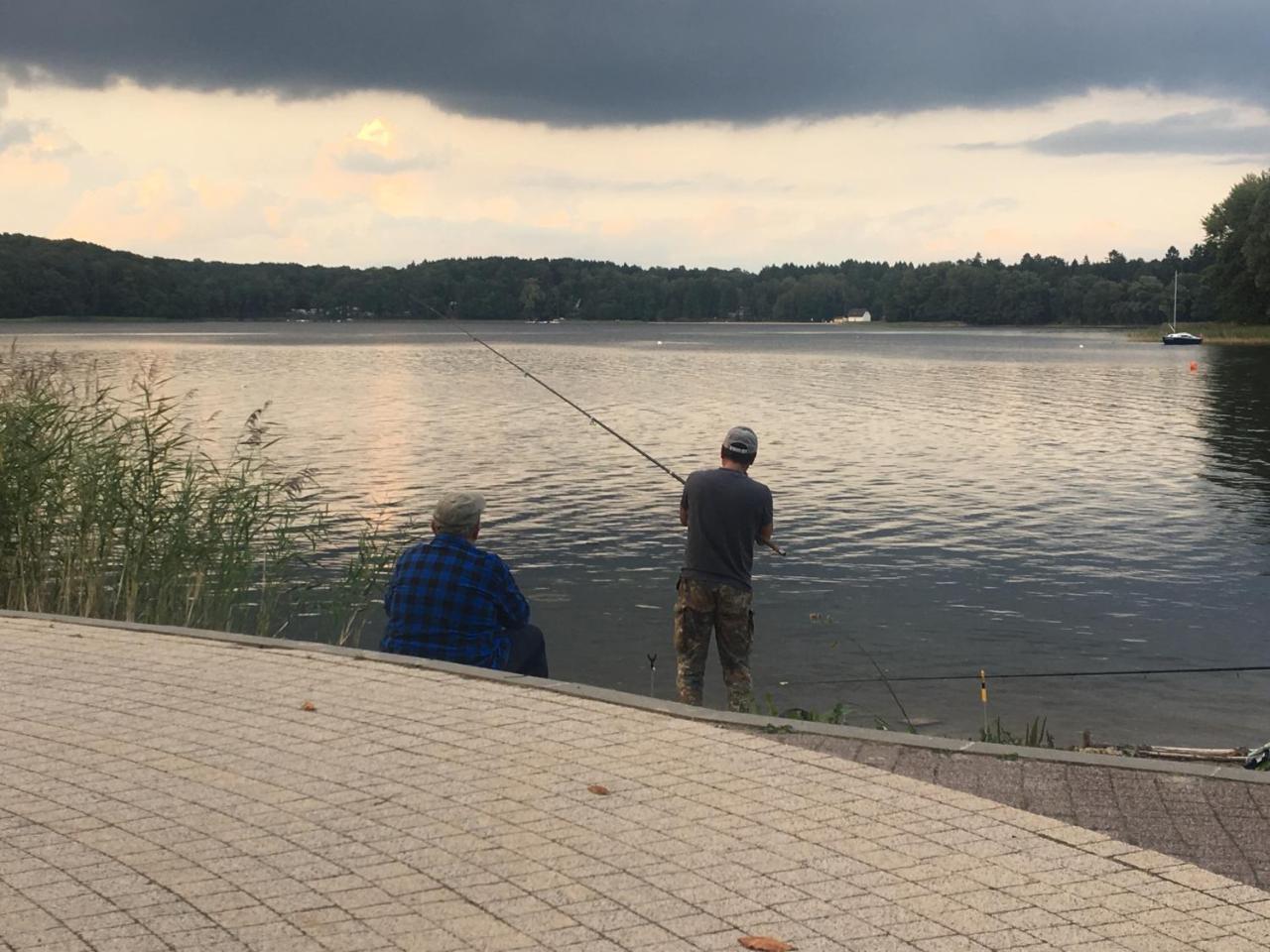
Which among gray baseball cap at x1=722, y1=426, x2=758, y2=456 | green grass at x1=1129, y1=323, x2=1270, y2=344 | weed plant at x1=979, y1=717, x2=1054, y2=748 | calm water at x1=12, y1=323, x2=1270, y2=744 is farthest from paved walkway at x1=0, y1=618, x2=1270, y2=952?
green grass at x1=1129, y1=323, x2=1270, y2=344

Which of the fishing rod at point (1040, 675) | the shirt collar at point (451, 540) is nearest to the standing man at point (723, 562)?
the shirt collar at point (451, 540)

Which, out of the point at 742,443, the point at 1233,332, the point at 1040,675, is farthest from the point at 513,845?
the point at 1233,332

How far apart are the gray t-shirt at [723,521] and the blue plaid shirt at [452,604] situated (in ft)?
4.25

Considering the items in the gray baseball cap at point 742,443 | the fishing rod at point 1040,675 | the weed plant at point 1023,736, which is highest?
the gray baseball cap at point 742,443

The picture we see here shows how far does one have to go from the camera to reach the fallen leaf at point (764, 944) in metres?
4.28

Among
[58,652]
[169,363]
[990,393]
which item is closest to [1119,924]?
[58,652]

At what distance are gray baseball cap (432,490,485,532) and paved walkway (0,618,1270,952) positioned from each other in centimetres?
122

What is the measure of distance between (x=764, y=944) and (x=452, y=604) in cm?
416

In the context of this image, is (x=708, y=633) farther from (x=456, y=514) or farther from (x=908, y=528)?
(x=908, y=528)

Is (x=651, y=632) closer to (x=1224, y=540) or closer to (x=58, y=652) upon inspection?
(x=58, y=652)

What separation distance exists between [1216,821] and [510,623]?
408cm

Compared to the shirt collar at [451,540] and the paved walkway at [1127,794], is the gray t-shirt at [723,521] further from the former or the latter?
the paved walkway at [1127,794]

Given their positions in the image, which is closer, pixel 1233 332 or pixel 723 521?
pixel 723 521

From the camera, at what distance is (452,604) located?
8148 mm
